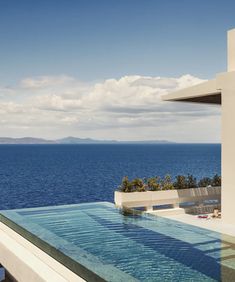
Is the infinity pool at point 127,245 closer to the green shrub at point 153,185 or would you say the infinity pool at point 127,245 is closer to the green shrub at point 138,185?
the green shrub at point 138,185

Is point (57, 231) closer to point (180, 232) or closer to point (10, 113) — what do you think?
point (180, 232)

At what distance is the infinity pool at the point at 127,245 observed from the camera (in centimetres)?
692

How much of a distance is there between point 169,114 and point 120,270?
418 ft

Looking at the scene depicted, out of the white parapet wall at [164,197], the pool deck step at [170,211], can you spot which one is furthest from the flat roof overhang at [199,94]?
the pool deck step at [170,211]

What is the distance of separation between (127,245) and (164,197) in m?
5.70

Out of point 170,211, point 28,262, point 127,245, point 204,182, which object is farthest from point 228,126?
point 28,262

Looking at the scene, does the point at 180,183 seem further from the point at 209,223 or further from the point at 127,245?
the point at 127,245

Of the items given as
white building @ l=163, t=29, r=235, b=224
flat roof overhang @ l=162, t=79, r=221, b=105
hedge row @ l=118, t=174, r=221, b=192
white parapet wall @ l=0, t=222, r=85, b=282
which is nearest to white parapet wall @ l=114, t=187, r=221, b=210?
hedge row @ l=118, t=174, r=221, b=192

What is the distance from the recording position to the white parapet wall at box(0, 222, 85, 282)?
294 inches

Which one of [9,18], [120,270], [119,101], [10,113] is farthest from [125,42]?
[10,113]

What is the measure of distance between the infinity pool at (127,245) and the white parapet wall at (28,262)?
14cm

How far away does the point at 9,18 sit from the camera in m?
50.7

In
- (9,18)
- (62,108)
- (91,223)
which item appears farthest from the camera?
(62,108)

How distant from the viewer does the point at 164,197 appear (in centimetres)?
1398
